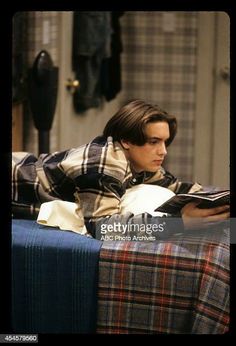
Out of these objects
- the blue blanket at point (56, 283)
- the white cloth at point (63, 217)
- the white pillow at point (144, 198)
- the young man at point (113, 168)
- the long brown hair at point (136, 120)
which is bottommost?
the blue blanket at point (56, 283)

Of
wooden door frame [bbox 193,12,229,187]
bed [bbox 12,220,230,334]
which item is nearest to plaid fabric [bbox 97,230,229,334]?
bed [bbox 12,220,230,334]

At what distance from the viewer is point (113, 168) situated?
1287 mm

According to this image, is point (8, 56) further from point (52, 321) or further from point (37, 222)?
point (52, 321)

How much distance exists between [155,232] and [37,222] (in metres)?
0.22

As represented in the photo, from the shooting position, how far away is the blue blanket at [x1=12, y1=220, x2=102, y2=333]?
3.99 ft

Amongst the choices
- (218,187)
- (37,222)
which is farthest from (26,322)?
(218,187)

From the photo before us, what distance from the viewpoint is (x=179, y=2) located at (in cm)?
114

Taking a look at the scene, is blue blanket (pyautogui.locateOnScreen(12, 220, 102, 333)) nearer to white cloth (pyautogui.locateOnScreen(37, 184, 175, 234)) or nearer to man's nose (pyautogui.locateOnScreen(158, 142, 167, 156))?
white cloth (pyautogui.locateOnScreen(37, 184, 175, 234))

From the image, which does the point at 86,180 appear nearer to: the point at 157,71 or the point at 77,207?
the point at 77,207

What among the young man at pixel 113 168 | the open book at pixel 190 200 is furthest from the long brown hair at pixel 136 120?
the open book at pixel 190 200

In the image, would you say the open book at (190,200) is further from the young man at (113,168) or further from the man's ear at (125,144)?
the man's ear at (125,144)

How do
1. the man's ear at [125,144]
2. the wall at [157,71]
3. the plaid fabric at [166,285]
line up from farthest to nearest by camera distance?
the wall at [157,71]
the man's ear at [125,144]
the plaid fabric at [166,285]

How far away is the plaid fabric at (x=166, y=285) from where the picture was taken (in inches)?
46.7

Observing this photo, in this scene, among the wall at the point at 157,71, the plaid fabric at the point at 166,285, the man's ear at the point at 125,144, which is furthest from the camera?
the wall at the point at 157,71
